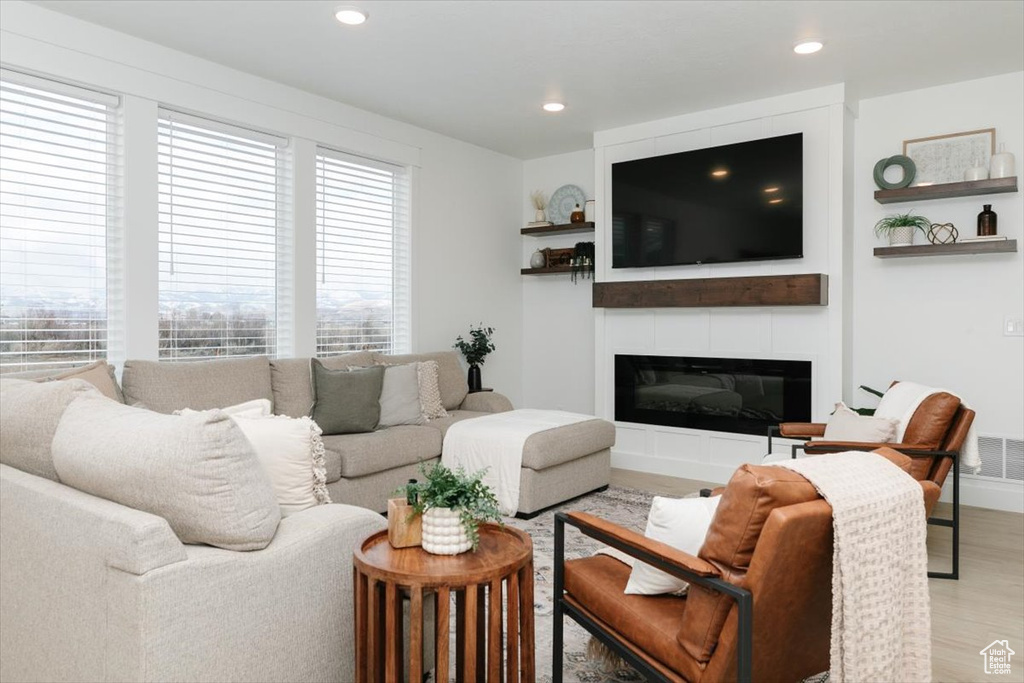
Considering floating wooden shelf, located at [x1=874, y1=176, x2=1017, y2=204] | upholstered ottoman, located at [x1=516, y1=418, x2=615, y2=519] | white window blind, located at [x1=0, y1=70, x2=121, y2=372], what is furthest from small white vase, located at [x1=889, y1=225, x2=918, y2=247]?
white window blind, located at [x1=0, y1=70, x2=121, y2=372]

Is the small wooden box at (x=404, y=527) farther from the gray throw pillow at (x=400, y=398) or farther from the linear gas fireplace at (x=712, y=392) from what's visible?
the linear gas fireplace at (x=712, y=392)

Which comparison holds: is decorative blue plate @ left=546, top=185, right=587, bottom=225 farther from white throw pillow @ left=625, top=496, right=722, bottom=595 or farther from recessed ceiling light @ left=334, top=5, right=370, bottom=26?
white throw pillow @ left=625, top=496, right=722, bottom=595

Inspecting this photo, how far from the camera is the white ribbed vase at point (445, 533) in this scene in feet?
5.89

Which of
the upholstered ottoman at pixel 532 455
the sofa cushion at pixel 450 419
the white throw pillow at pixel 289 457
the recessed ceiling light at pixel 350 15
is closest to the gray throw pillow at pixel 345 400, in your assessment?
the sofa cushion at pixel 450 419

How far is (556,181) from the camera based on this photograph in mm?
6250

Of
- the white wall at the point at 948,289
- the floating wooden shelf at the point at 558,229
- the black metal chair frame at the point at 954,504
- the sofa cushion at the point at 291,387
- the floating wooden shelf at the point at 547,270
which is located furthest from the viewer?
the floating wooden shelf at the point at 547,270

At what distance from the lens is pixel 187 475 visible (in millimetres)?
1530

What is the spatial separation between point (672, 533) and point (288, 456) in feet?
3.96

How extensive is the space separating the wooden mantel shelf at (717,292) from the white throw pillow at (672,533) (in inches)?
119

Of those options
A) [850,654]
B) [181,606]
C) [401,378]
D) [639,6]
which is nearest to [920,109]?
[639,6]

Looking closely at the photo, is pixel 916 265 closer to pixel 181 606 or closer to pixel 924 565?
pixel 924 565

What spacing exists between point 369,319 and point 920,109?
161 inches

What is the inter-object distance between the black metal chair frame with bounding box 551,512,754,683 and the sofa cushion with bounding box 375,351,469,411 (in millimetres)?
3030

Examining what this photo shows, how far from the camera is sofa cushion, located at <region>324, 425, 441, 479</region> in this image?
3.65 meters
